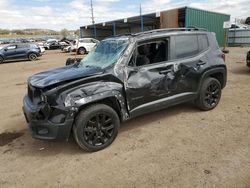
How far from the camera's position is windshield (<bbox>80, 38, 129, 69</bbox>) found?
417cm

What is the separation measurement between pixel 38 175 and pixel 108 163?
103cm

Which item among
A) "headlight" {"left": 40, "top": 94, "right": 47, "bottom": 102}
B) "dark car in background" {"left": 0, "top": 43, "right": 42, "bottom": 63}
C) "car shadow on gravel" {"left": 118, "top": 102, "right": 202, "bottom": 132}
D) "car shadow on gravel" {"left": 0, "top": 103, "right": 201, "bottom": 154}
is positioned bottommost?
"car shadow on gravel" {"left": 0, "top": 103, "right": 201, "bottom": 154}

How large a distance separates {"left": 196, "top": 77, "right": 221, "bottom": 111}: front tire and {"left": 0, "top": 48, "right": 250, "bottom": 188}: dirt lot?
18 cm

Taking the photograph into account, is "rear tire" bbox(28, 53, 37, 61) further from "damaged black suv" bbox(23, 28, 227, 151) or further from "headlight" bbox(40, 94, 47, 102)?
"headlight" bbox(40, 94, 47, 102)

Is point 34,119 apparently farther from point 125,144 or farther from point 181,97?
point 181,97

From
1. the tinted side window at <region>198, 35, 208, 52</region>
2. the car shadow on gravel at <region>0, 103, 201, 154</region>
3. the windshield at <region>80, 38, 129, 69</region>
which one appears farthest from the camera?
the tinted side window at <region>198, 35, 208, 52</region>

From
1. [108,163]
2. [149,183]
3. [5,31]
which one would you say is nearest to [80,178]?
[108,163]

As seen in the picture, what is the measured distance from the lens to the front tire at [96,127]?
11.8ft

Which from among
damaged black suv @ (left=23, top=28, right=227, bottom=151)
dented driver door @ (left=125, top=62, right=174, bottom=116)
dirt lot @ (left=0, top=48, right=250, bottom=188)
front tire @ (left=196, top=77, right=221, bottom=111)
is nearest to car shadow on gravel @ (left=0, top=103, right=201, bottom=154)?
dirt lot @ (left=0, top=48, right=250, bottom=188)

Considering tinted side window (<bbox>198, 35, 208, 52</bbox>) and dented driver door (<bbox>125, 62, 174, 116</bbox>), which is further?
tinted side window (<bbox>198, 35, 208, 52</bbox>)

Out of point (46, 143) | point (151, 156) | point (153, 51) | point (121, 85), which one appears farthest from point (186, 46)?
point (46, 143)

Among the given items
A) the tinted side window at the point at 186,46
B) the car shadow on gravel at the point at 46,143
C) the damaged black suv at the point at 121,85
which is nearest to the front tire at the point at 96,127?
the damaged black suv at the point at 121,85

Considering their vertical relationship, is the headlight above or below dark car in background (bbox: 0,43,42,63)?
below

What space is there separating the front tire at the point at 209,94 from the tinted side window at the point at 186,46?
77cm
